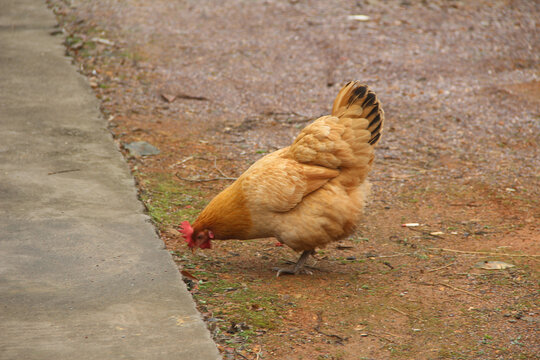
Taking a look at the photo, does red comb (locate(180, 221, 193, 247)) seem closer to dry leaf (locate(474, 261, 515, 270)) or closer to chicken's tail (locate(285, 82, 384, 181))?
chicken's tail (locate(285, 82, 384, 181))

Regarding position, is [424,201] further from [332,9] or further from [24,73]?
[332,9]

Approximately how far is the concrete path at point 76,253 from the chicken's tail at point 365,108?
5.53 feet

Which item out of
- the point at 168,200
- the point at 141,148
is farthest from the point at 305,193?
the point at 141,148

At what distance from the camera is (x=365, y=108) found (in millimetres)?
4500

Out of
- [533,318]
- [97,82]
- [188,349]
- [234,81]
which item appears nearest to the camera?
[188,349]

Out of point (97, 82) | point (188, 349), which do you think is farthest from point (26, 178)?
point (97, 82)

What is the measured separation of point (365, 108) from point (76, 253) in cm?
225

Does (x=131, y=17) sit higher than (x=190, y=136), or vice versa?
(x=131, y=17)

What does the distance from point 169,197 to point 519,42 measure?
6.49 m

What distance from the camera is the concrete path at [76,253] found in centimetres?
307

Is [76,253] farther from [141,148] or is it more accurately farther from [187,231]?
[141,148]

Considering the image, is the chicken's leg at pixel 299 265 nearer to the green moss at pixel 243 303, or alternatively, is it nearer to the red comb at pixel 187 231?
the green moss at pixel 243 303

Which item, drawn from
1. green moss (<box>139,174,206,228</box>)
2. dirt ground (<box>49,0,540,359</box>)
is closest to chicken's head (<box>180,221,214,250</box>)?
dirt ground (<box>49,0,540,359</box>)

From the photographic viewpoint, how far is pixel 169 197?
517 cm
